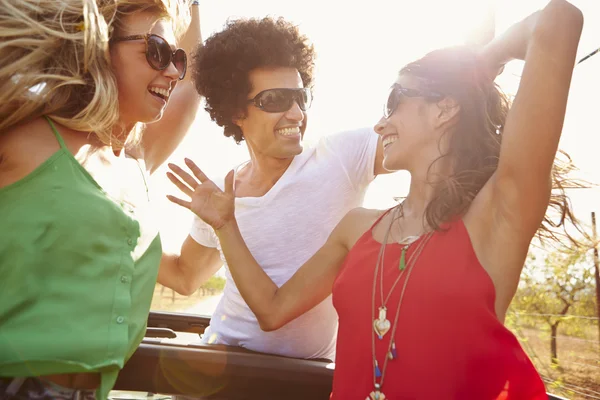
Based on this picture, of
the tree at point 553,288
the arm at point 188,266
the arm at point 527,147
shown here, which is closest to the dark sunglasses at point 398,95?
the arm at point 527,147

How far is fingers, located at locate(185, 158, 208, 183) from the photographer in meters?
2.42

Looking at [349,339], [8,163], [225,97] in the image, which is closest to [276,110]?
[225,97]

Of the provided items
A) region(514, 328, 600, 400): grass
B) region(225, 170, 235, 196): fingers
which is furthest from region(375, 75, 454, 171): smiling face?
region(514, 328, 600, 400): grass

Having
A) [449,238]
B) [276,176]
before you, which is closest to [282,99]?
[276,176]

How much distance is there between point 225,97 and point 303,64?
485 mm

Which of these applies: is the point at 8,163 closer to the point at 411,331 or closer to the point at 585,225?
the point at 411,331

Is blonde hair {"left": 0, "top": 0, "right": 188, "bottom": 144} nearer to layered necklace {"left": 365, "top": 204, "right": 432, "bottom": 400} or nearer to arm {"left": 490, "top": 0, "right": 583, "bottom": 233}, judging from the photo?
layered necklace {"left": 365, "top": 204, "right": 432, "bottom": 400}

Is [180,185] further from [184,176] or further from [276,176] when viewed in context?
[276,176]

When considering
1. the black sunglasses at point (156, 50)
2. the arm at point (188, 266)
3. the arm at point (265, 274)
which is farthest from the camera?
the arm at point (188, 266)

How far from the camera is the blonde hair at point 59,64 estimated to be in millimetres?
1521

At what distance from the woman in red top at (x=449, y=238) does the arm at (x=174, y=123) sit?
1.81ft

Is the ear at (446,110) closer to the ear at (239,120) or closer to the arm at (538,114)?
the arm at (538,114)

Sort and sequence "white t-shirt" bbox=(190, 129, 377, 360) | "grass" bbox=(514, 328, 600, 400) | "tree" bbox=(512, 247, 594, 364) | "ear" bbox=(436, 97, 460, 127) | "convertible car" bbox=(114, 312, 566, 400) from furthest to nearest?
"tree" bbox=(512, 247, 594, 364)
"grass" bbox=(514, 328, 600, 400)
"white t-shirt" bbox=(190, 129, 377, 360)
"convertible car" bbox=(114, 312, 566, 400)
"ear" bbox=(436, 97, 460, 127)

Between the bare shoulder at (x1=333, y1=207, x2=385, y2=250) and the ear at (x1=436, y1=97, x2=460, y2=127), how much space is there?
0.43 m
